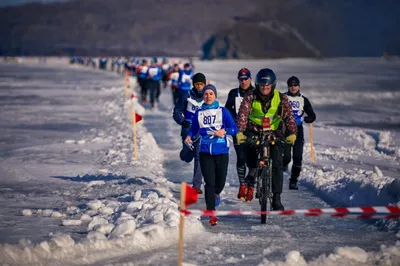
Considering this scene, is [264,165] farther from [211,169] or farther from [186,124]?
[186,124]

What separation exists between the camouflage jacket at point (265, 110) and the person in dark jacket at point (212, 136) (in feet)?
0.84

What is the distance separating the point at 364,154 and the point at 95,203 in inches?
339

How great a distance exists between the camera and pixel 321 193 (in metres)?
10.7

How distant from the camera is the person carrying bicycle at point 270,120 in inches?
333

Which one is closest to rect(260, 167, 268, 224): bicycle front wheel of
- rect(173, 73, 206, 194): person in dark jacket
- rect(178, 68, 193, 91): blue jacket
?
rect(173, 73, 206, 194): person in dark jacket

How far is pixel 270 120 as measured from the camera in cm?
852

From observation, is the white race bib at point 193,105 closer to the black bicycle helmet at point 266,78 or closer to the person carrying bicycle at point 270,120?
the person carrying bicycle at point 270,120

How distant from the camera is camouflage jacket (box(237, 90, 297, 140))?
334 inches

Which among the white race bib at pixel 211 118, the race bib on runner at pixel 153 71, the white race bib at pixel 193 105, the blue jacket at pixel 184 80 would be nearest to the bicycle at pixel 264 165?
the white race bib at pixel 211 118

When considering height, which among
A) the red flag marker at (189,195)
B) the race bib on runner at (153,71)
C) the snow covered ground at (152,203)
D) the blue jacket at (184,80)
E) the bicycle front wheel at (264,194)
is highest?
the race bib on runner at (153,71)

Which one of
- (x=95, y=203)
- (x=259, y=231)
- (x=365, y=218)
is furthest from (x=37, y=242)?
(x=365, y=218)

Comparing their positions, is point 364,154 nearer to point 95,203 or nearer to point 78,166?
point 78,166

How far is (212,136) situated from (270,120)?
81 cm

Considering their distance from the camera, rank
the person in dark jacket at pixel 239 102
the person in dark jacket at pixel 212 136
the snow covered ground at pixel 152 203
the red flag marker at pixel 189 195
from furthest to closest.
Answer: the person in dark jacket at pixel 239 102 → the person in dark jacket at pixel 212 136 → the snow covered ground at pixel 152 203 → the red flag marker at pixel 189 195
